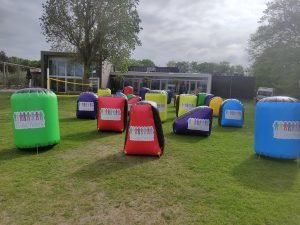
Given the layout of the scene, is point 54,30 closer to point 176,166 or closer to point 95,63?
point 95,63

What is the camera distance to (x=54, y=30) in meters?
27.8

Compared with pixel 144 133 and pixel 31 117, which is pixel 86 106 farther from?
pixel 144 133

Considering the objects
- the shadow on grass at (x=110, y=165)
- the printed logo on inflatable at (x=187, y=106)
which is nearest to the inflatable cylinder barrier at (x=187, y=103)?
the printed logo on inflatable at (x=187, y=106)

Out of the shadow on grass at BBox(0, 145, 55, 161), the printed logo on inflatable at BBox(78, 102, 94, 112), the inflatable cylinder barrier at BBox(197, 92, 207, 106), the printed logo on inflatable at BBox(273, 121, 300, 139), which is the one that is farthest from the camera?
the inflatable cylinder barrier at BBox(197, 92, 207, 106)

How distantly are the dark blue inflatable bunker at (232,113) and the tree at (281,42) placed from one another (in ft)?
62.2

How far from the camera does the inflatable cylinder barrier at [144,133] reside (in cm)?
639

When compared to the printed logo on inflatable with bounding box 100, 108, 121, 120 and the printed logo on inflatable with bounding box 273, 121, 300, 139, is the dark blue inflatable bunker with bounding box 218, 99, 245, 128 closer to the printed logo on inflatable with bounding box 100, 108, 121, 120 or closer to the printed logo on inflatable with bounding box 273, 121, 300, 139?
the printed logo on inflatable with bounding box 100, 108, 121, 120

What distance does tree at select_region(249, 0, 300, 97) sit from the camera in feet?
91.2

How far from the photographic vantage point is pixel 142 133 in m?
6.40

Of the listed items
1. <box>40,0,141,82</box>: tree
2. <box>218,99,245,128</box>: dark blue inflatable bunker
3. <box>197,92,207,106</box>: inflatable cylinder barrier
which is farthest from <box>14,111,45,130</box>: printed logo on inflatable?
<box>40,0,141,82</box>: tree

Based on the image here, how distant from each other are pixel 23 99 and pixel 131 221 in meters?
3.92

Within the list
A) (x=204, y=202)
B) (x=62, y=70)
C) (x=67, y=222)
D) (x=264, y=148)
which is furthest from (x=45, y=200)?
(x=62, y=70)

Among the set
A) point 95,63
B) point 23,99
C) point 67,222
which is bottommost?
point 67,222

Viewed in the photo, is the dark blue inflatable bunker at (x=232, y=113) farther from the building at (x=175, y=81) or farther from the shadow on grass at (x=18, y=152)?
the building at (x=175, y=81)
